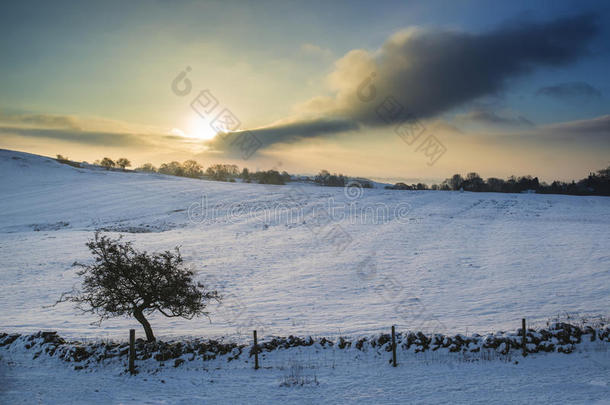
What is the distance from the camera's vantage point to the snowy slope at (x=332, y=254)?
18266 mm

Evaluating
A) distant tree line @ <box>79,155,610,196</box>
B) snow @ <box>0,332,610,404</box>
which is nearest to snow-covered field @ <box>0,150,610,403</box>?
snow @ <box>0,332,610,404</box>

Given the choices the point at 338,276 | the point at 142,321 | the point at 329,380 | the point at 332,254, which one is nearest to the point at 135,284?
the point at 142,321

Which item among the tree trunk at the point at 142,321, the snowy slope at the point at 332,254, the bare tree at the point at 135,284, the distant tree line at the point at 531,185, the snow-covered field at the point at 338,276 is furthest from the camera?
the distant tree line at the point at 531,185

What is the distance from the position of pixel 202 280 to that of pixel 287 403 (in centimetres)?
1615

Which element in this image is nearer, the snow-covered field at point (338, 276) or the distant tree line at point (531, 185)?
the snow-covered field at point (338, 276)

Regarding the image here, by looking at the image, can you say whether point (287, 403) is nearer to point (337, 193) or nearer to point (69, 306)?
point (69, 306)

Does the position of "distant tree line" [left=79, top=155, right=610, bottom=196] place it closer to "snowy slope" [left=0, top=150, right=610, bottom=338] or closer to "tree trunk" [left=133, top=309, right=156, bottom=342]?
"snowy slope" [left=0, top=150, right=610, bottom=338]

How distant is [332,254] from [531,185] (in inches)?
4151

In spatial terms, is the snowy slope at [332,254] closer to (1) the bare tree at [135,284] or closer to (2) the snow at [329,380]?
(1) the bare tree at [135,284]

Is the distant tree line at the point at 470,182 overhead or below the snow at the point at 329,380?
overhead

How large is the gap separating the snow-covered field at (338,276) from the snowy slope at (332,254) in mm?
168

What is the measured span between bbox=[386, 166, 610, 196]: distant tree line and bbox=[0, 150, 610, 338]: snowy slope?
38.0 meters

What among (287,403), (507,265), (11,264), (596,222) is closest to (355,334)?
(287,403)

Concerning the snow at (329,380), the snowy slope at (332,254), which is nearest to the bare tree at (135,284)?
the snowy slope at (332,254)
